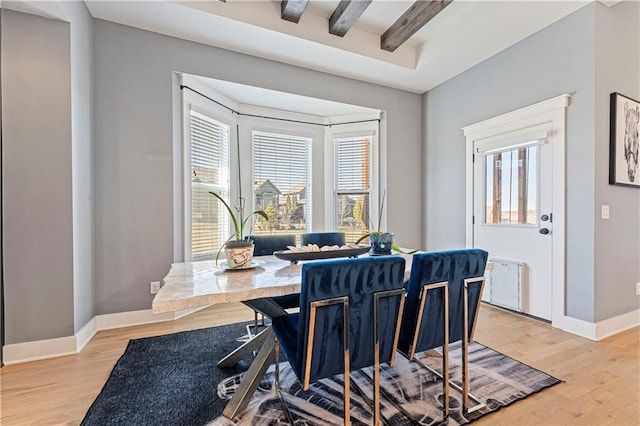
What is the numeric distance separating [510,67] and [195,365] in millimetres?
4094

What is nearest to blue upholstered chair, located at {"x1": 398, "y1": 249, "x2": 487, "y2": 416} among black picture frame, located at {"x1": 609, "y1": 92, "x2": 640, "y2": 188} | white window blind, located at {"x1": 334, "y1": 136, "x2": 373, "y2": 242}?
black picture frame, located at {"x1": 609, "y1": 92, "x2": 640, "y2": 188}

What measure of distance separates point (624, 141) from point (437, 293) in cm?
270

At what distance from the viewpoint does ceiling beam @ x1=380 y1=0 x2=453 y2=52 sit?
104 inches

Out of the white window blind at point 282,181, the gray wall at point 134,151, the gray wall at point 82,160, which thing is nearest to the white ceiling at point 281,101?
the gray wall at point 134,151

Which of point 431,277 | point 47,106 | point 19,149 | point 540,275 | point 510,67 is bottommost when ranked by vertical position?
point 540,275

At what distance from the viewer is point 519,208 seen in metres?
3.04

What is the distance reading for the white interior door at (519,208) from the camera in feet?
9.18

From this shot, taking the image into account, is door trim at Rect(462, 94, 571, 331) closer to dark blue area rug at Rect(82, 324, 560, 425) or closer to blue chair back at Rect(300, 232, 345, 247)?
dark blue area rug at Rect(82, 324, 560, 425)

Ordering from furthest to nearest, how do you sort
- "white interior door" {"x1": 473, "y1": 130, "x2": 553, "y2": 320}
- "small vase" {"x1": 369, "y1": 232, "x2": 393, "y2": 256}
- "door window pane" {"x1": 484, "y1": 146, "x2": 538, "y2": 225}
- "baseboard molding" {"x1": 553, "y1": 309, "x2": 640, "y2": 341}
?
"door window pane" {"x1": 484, "y1": 146, "x2": 538, "y2": 225}, "white interior door" {"x1": 473, "y1": 130, "x2": 553, "y2": 320}, "baseboard molding" {"x1": 553, "y1": 309, "x2": 640, "y2": 341}, "small vase" {"x1": 369, "y1": 232, "x2": 393, "y2": 256}

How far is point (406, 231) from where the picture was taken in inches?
165

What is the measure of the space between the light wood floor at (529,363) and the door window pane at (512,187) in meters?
1.08

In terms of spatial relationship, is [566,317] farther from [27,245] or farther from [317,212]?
[27,245]

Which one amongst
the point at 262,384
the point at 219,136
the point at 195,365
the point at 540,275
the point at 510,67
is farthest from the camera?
the point at 219,136

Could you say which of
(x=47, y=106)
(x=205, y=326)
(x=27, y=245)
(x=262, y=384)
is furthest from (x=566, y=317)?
(x=47, y=106)
